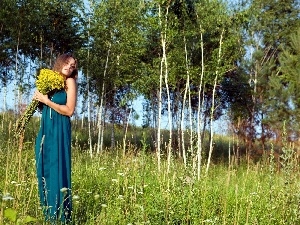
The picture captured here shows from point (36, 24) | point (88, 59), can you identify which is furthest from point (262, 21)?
point (36, 24)

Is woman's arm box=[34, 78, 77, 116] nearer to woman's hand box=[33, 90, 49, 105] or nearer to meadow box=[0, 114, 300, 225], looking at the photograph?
woman's hand box=[33, 90, 49, 105]

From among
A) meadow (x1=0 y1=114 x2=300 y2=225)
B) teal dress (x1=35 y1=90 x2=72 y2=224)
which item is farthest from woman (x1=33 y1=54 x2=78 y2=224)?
meadow (x1=0 y1=114 x2=300 y2=225)

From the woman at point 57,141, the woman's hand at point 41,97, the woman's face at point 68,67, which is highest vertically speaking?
the woman's face at point 68,67

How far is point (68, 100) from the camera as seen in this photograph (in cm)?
479

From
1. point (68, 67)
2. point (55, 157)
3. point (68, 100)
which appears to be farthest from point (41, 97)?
point (55, 157)

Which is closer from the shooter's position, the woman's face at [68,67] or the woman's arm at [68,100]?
the woman's arm at [68,100]

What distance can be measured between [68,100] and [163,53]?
29.2 ft

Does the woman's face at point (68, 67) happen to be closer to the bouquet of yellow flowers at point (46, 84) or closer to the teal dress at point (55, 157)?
the bouquet of yellow flowers at point (46, 84)

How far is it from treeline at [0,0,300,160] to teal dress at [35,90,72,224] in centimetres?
646

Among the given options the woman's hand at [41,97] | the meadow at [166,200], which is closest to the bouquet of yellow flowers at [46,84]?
the woman's hand at [41,97]

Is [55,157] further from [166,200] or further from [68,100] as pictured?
[166,200]

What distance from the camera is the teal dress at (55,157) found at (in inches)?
187

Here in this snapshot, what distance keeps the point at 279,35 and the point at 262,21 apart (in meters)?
1.53

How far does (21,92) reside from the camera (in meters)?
15.8
